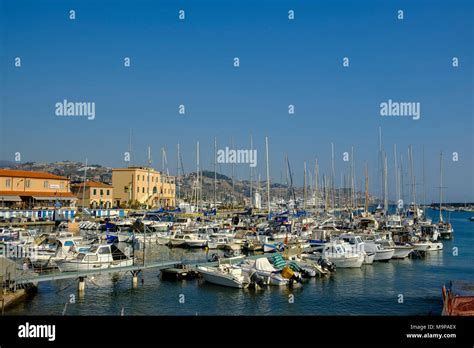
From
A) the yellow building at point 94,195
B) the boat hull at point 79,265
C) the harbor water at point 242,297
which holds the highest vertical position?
the yellow building at point 94,195

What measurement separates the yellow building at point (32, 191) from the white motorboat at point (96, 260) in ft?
145

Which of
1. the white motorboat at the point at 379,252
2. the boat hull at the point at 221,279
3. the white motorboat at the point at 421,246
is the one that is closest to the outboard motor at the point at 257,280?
the boat hull at the point at 221,279

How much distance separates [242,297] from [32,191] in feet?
197

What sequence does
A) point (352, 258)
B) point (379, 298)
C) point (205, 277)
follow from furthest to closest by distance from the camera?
point (352, 258), point (205, 277), point (379, 298)

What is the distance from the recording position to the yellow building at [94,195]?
8631 centimetres

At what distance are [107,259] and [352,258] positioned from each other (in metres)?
16.5

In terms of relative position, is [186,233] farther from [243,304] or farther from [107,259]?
[243,304]

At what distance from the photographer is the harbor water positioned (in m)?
20.5

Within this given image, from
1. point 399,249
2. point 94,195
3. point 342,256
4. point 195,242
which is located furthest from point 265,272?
point 94,195

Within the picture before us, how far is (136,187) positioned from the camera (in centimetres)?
9406

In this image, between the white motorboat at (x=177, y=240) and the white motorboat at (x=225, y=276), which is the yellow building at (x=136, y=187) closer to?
the white motorboat at (x=177, y=240)
